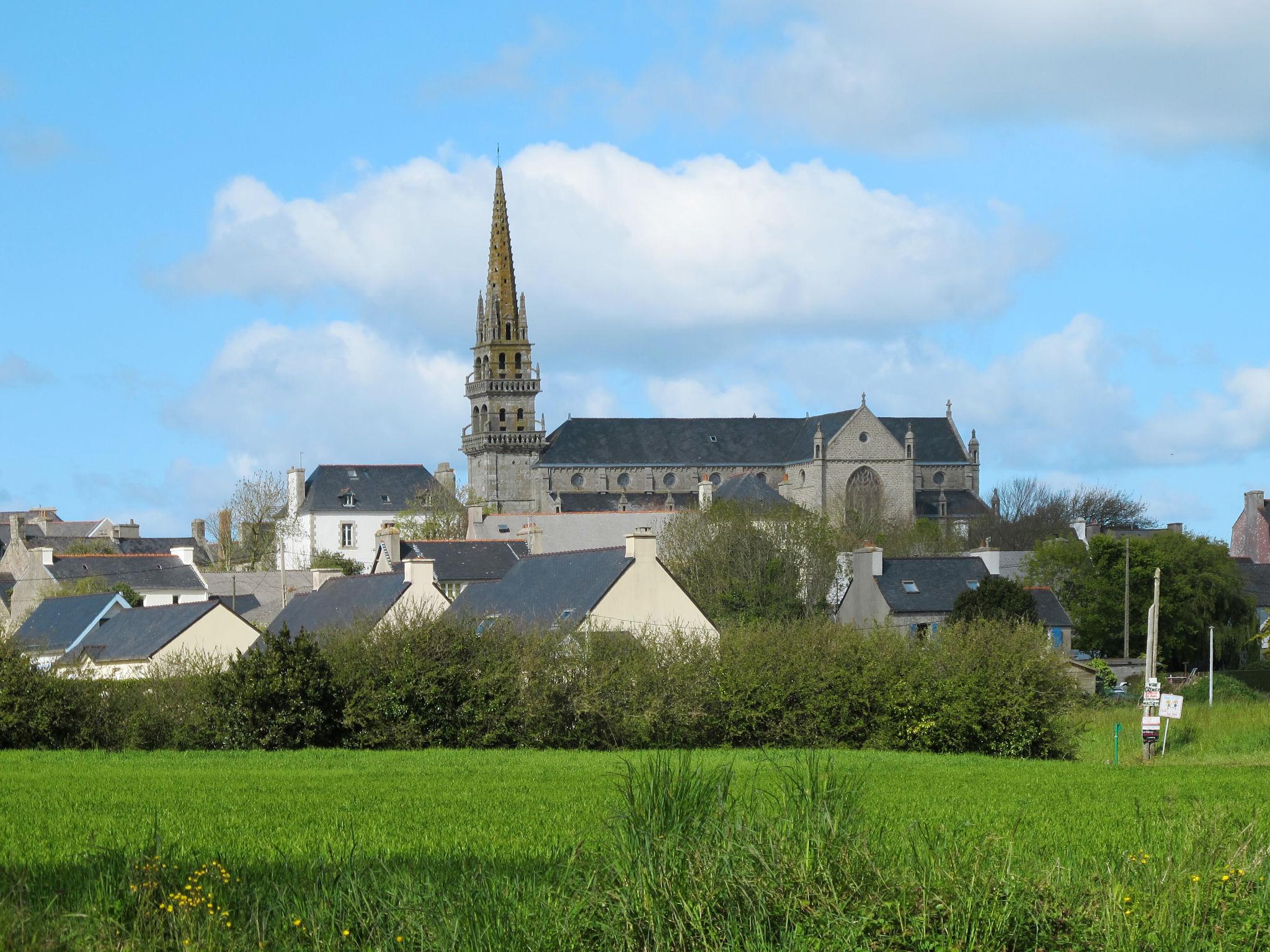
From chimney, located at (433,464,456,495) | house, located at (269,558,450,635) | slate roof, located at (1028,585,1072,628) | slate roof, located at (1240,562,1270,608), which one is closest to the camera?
house, located at (269,558,450,635)

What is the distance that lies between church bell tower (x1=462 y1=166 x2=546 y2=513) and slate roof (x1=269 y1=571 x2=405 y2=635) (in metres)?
70.3

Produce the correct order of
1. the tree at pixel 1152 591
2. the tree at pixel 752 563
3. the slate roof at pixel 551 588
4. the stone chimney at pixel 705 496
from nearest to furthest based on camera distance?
the slate roof at pixel 551 588 < the tree at pixel 752 563 < the tree at pixel 1152 591 < the stone chimney at pixel 705 496

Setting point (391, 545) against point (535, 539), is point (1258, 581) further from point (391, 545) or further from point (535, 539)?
point (391, 545)

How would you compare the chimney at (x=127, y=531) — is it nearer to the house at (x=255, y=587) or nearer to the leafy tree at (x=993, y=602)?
the house at (x=255, y=587)

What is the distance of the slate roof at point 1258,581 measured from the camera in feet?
264

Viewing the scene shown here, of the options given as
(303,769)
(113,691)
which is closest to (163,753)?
(113,691)

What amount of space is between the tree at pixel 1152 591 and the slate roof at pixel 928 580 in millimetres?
7226

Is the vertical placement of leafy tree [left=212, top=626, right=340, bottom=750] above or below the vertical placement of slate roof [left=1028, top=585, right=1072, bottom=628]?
below

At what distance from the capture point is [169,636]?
42094 millimetres

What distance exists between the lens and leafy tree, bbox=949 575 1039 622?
177ft

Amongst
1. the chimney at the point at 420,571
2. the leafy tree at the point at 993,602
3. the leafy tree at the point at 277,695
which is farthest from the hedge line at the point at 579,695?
the leafy tree at the point at 993,602

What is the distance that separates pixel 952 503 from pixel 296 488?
180 ft

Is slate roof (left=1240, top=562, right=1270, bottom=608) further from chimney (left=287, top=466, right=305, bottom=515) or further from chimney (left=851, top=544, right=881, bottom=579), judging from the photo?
chimney (left=287, top=466, right=305, bottom=515)

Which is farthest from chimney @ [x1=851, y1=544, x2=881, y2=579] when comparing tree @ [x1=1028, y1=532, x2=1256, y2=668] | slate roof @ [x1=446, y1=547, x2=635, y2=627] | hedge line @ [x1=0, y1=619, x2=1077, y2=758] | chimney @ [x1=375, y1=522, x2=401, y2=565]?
hedge line @ [x1=0, y1=619, x2=1077, y2=758]
